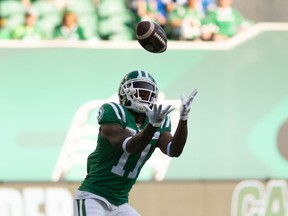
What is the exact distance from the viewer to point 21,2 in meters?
9.54

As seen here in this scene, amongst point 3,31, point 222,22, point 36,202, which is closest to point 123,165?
point 36,202

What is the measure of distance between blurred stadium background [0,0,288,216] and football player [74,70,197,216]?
402 centimetres

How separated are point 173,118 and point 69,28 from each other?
60.7 inches

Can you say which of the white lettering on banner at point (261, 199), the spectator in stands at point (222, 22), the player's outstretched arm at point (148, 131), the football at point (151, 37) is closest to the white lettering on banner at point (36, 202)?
the white lettering on banner at point (261, 199)

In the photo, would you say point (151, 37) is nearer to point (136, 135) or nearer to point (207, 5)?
point (136, 135)

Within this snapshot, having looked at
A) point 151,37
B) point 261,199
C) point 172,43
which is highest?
point 172,43

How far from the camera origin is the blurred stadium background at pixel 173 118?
9680mm

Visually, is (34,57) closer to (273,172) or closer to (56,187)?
(56,187)

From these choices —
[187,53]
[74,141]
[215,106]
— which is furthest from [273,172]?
[74,141]

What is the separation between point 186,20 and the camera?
989 centimetres

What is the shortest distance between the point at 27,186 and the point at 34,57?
1.40 m

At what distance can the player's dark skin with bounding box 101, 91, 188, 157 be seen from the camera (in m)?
5.18

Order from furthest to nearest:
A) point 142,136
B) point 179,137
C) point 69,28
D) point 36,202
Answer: point 69,28 < point 36,202 < point 179,137 < point 142,136

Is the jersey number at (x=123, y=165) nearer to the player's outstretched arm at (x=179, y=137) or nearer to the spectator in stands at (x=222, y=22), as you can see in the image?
the player's outstretched arm at (x=179, y=137)
